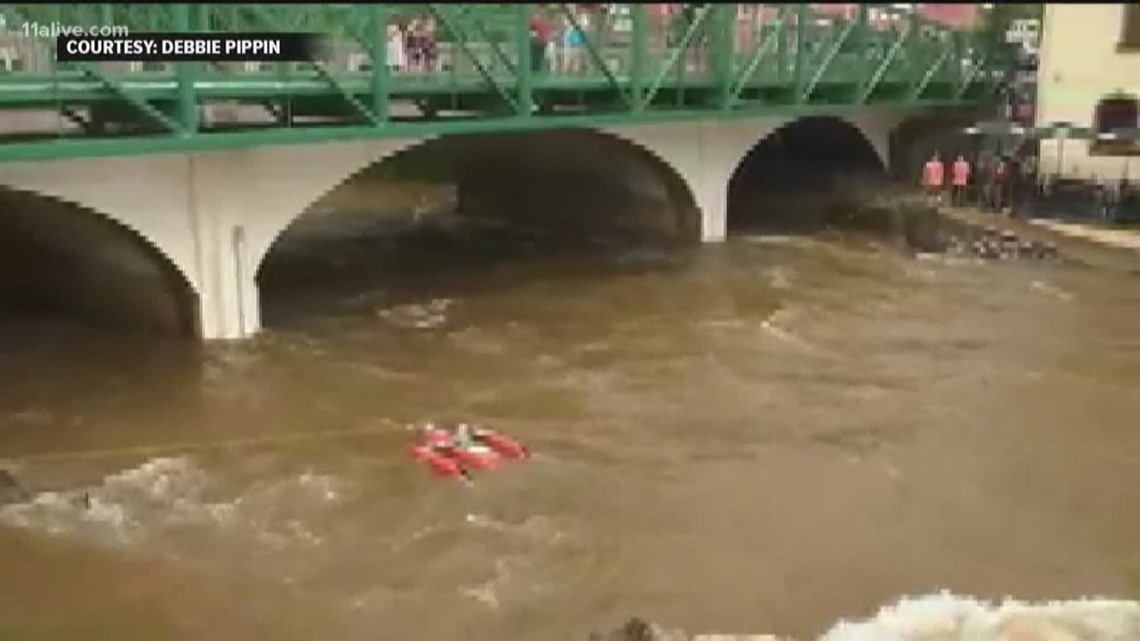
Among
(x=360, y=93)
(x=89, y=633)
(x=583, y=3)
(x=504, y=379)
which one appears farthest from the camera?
(x=583, y=3)

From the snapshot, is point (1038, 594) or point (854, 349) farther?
point (854, 349)

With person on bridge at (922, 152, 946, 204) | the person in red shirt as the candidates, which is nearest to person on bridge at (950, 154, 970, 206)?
person on bridge at (922, 152, 946, 204)

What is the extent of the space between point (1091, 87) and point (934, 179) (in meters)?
4.31

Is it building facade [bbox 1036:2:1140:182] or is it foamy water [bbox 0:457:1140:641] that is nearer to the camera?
foamy water [bbox 0:457:1140:641]

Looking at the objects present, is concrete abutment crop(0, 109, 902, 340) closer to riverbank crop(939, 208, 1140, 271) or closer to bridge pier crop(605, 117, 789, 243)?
bridge pier crop(605, 117, 789, 243)

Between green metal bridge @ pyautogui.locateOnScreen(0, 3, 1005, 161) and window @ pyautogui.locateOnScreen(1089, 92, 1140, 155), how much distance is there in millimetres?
4704

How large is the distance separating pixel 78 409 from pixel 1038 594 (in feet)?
43.4

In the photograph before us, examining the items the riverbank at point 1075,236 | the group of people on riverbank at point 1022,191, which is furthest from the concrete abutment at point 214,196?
the group of people on riverbank at point 1022,191

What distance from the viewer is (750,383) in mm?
20031

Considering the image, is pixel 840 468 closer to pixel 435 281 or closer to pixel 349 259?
pixel 435 281

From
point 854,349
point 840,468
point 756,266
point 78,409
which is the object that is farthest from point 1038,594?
point 756,266

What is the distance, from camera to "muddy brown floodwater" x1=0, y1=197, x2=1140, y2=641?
42.7ft

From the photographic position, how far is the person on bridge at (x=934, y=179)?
106ft

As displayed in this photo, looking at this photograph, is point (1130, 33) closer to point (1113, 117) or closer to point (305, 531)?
point (1113, 117)
